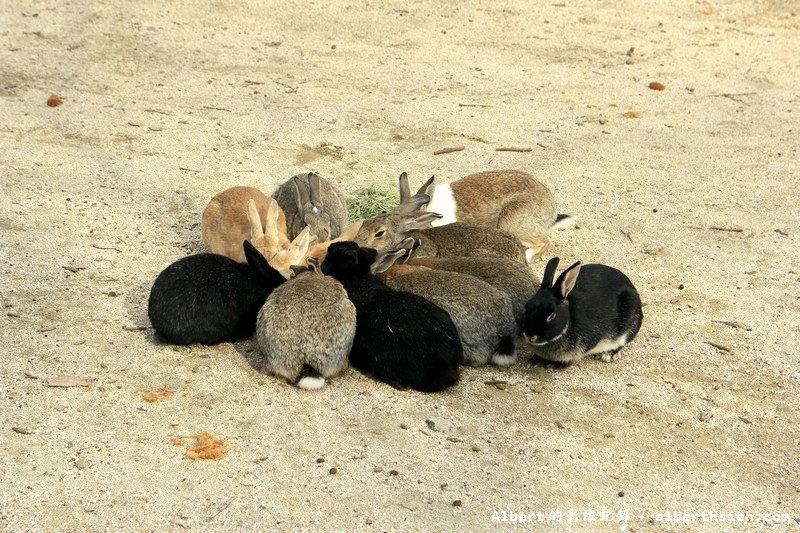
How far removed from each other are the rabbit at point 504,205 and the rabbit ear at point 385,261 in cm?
131

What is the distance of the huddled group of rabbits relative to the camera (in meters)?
5.48

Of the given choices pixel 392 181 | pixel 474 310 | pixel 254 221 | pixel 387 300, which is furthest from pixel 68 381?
pixel 392 181

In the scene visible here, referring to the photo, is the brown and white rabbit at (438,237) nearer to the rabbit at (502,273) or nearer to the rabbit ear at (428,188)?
the rabbit at (502,273)

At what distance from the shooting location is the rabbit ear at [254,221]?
6473 millimetres

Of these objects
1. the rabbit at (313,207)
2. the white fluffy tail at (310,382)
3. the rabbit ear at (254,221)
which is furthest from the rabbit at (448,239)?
the white fluffy tail at (310,382)

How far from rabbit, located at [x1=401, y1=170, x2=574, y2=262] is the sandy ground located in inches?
10.2

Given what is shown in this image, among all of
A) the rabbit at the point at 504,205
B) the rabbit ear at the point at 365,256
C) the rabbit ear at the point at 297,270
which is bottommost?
the rabbit at the point at 504,205

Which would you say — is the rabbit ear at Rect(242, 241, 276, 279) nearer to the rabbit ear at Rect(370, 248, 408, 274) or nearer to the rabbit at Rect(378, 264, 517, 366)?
Answer: the rabbit ear at Rect(370, 248, 408, 274)

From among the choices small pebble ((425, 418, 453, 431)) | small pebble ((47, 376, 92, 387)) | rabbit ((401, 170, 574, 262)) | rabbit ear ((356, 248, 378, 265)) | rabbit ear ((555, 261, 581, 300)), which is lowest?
small pebble ((425, 418, 453, 431))

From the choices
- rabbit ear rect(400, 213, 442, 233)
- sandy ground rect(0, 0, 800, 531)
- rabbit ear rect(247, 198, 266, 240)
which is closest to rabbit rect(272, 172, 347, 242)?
rabbit ear rect(247, 198, 266, 240)

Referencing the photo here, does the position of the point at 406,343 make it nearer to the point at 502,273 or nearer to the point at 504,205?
the point at 502,273

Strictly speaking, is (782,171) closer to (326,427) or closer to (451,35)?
(451,35)

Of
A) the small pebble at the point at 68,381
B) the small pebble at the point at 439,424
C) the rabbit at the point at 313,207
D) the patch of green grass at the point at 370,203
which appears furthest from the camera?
the patch of green grass at the point at 370,203

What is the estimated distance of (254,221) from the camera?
21.3 ft
